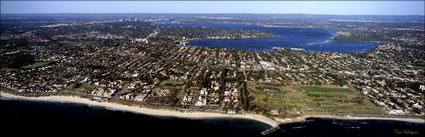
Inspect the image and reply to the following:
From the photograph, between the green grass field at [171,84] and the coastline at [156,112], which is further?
the green grass field at [171,84]

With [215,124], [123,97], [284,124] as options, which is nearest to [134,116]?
[123,97]

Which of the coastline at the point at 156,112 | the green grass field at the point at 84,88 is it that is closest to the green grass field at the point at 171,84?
the coastline at the point at 156,112

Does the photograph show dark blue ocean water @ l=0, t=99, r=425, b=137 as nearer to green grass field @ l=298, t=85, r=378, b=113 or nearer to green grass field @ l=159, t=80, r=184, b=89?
green grass field @ l=298, t=85, r=378, b=113

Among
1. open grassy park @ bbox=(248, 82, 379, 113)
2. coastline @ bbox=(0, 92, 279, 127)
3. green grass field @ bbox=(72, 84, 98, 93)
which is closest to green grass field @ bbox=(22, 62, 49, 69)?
coastline @ bbox=(0, 92, 279, 127)

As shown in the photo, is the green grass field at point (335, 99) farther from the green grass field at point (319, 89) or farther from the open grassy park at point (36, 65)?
the open grassy park at point (36, 65)

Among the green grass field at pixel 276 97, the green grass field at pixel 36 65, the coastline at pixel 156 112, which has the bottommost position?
the coastline at pixel 156 112

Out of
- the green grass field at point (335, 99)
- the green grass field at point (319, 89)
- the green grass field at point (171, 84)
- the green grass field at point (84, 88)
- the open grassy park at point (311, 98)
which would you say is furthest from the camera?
the green grass field at point (171, 84)
